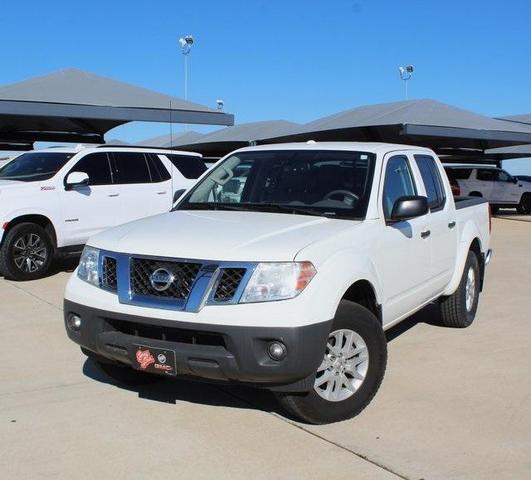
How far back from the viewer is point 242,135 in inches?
1240

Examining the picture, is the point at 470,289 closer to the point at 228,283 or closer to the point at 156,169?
the point at 228,283

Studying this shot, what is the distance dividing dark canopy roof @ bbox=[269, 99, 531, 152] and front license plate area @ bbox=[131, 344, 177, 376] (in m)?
17.2

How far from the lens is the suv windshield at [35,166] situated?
980 cm

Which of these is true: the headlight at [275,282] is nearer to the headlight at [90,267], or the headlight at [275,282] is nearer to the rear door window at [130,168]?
the headlight at [90,267]

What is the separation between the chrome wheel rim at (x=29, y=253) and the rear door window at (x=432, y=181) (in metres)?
5.78

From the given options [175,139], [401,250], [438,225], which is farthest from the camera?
[175,139]

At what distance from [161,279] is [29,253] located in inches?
244

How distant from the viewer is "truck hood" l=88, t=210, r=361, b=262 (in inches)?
150

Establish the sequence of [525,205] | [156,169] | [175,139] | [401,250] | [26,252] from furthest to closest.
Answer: [175,139] → [525,205] → [156,169] → [26,252] → [401,250]

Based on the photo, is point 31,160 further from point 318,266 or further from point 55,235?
point 318,266

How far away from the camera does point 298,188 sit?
509 cm

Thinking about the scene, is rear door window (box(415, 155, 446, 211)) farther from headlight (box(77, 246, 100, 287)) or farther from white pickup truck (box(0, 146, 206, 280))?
white pickup truck (box(0, 146, 206, 280))

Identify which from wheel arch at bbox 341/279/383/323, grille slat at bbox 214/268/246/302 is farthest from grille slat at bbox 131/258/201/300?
wheel arch at bbox 341/279/383/323

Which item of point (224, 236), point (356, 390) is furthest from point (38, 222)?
point (356, 390)
